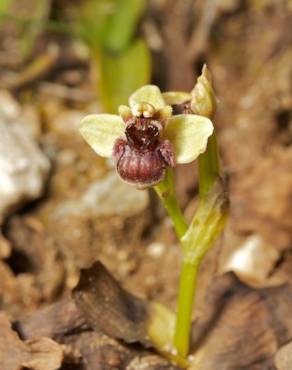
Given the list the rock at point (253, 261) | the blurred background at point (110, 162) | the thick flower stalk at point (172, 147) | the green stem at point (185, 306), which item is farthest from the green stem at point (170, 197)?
the rock at point (253, 261)

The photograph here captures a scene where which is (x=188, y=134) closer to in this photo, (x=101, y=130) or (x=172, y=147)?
(x=172, y=147)

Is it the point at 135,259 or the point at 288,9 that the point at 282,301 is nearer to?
the point at 135,259

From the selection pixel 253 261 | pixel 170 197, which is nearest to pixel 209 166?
pixel 170 197

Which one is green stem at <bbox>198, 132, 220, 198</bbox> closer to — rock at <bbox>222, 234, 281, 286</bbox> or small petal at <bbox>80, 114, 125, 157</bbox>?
small petal at <bbox>80, 114, 125, 157</bbox>

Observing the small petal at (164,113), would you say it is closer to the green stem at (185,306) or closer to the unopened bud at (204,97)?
the unopened bud at (204,97)

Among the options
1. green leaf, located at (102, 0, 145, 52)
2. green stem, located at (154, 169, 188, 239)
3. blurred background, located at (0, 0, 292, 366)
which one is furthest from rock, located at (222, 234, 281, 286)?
green leaf, located at (102, 0, 145, 52)

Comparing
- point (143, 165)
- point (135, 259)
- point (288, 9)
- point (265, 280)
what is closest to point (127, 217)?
point (135, 259)
